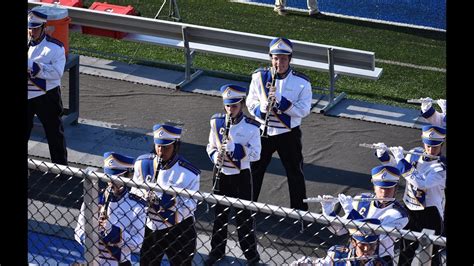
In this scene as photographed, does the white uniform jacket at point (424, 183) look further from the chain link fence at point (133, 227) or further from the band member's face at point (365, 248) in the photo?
the band member's face at point (365, 248)

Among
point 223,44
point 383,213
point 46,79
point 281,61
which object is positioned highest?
point 281,61

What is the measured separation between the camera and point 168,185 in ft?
20.0

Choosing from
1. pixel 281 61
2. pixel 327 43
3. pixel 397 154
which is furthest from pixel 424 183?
A: pixel 327 43

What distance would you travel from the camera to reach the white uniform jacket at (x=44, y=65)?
832 cm

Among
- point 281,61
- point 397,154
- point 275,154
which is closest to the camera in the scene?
point 397,154

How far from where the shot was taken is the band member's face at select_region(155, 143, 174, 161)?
634 centimetres

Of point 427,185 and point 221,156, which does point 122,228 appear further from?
point 427,185

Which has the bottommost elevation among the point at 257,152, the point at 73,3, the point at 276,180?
the point at 276,180

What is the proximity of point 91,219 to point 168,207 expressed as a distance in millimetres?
1477

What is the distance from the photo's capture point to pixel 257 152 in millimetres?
7289
